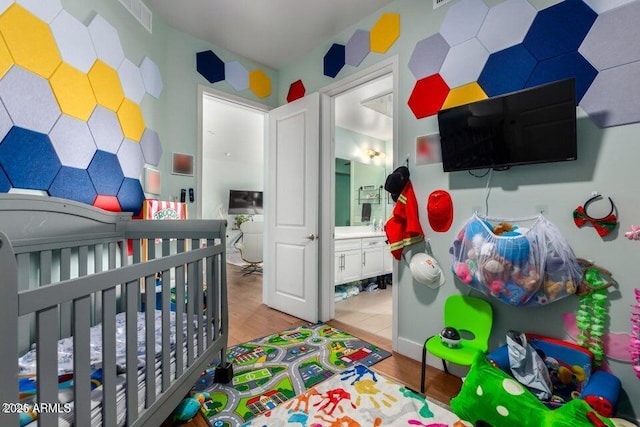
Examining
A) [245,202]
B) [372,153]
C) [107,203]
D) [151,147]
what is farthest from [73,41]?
[245,202]

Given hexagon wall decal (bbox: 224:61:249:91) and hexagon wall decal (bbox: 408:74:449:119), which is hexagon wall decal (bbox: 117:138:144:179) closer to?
hexagon wall decal (bbox: 224:61:249:91)

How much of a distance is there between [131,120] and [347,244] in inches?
98.2

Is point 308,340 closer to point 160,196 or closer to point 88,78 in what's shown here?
point 160,196

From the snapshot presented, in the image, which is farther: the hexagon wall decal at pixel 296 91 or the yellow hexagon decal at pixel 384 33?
the hexagon wall decal at pixel 296 91

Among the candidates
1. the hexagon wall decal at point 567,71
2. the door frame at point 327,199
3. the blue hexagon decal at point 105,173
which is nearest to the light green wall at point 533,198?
the hexagon wall decal at point 567,71

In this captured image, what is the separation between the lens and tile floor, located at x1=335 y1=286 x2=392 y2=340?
2641mm

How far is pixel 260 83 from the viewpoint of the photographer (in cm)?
305

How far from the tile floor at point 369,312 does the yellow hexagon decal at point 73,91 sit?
2.54 meters

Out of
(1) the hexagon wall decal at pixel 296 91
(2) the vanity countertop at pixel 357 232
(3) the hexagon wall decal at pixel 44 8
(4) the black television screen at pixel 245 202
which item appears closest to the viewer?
(3) the hexagon wall decal at pixel 44 8

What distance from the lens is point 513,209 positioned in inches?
64.2

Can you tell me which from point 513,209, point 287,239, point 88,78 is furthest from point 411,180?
point 88,78

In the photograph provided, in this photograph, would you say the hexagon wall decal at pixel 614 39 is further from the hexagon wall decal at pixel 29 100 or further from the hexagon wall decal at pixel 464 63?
the hexagon wall decal at pixel 29 100

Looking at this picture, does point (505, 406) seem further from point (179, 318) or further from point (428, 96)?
point (428, 96)

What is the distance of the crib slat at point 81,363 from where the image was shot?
2.64 feet
